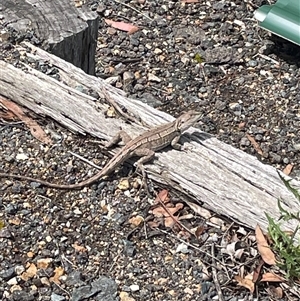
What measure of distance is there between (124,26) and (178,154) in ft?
9.27

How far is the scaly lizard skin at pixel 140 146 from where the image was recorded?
14.3 feet

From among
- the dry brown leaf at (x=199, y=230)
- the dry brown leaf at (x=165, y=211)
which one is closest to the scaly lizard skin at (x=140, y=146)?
the dry brown leaf at (x=165, y=211)

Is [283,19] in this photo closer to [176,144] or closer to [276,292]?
[176,144]

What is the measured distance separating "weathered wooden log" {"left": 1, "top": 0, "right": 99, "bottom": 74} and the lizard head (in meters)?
1.01

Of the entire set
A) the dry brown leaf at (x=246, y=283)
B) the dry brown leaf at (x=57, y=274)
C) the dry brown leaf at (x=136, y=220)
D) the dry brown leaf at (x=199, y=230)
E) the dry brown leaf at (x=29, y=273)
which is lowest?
the dry brown leaf at (x=29, y=273)

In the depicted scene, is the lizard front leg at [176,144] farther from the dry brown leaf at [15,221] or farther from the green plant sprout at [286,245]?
the dry brown leaf at [15,221]

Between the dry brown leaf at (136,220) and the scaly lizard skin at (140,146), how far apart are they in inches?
14.1

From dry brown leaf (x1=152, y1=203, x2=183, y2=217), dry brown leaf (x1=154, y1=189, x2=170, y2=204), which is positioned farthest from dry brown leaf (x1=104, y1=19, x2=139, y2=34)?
dry brown leaf (x1=152, y1=203, x2=183, y2=217)

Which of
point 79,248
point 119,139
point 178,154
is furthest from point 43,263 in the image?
point 178,154

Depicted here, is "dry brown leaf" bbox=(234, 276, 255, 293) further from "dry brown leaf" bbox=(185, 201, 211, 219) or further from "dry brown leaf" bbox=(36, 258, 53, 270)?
"dry brown leaf" bbox=(36, 258, 53, 270)

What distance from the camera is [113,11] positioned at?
23.6 feet

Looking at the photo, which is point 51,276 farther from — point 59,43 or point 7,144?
point 59,43

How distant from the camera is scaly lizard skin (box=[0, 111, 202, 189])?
4.34m

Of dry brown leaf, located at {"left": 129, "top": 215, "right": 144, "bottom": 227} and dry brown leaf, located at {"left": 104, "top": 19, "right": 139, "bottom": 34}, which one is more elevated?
dry brown leaf, located at {"left": 129, "top": 215, "right": 144, "bottom": 227}
